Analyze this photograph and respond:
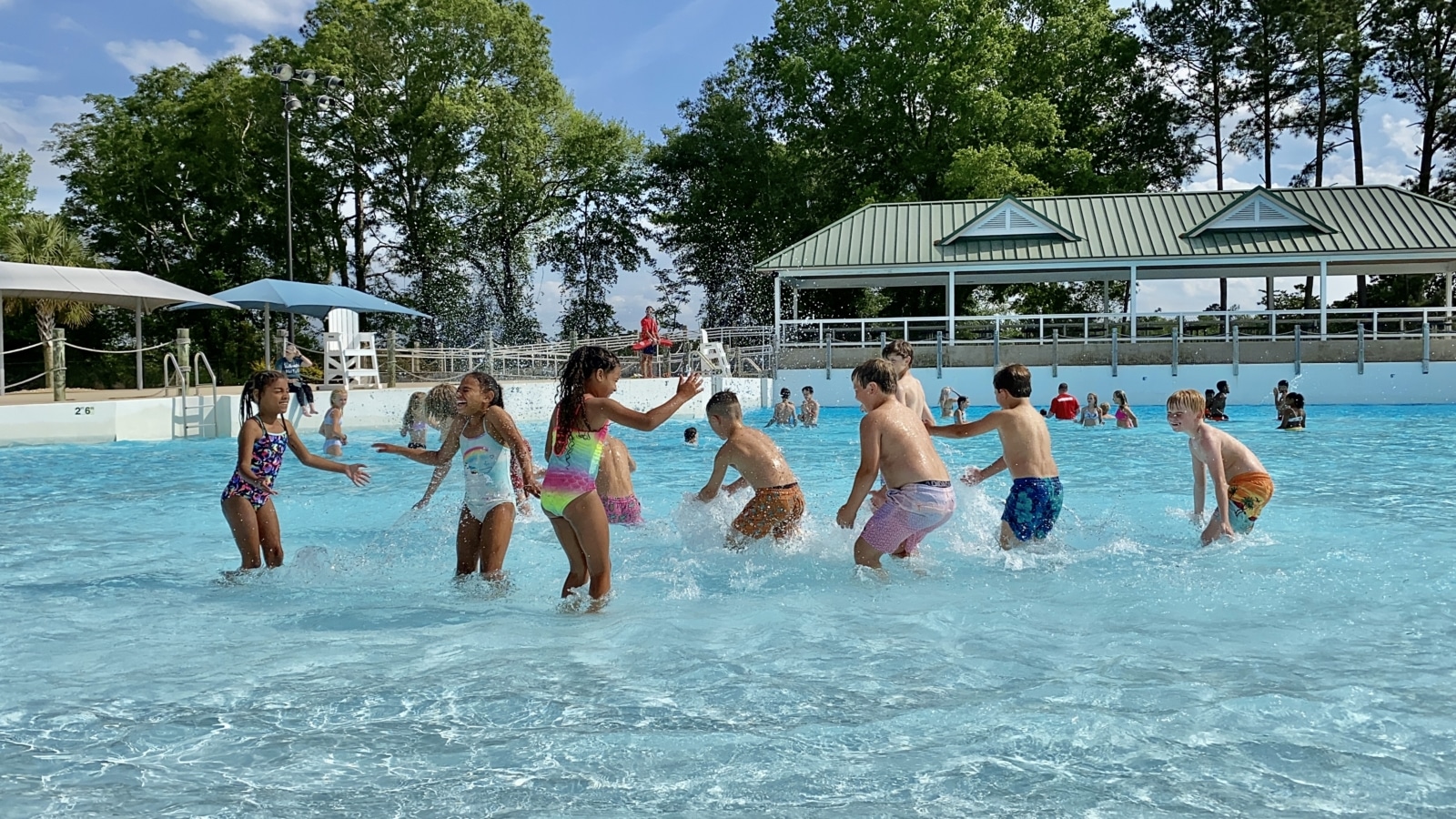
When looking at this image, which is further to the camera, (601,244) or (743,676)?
(601,244)

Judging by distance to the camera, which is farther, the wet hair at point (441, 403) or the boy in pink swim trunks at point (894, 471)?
the wet hair at point (441, 403)

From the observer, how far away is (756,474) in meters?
6.65

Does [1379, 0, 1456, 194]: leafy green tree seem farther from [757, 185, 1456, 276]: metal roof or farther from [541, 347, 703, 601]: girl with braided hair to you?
[541, 347, 703, 601]: girl with braided hair

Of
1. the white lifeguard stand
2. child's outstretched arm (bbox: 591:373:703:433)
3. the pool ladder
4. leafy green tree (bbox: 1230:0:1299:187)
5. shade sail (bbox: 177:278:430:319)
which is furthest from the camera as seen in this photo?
leafy green tree (bbox: 1230:0:1299:187)

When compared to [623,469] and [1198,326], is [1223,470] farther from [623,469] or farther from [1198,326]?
[1198,326]

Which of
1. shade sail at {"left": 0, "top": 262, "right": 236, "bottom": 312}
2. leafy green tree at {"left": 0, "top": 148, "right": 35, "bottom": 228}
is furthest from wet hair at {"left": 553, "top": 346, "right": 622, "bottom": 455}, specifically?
leafy green tree at {"left": 0, "top": 148, "right": 35, "bottom": 228}

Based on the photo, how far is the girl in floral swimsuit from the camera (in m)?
6.00

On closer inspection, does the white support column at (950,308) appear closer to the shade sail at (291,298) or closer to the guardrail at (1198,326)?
the guardrail at (1198,326)

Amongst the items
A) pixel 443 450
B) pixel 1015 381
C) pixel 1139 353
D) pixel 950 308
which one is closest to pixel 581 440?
pixel 443 450

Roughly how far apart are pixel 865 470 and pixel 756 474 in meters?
1.01

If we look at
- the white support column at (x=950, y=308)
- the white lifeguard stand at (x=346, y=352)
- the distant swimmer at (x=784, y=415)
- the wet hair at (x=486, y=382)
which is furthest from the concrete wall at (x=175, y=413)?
the wet hair at (x=486, y=382)

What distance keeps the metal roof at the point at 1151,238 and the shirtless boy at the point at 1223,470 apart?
2073cm

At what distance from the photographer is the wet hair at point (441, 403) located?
237 inches

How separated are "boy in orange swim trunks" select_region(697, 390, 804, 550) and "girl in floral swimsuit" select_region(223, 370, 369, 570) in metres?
2.09
